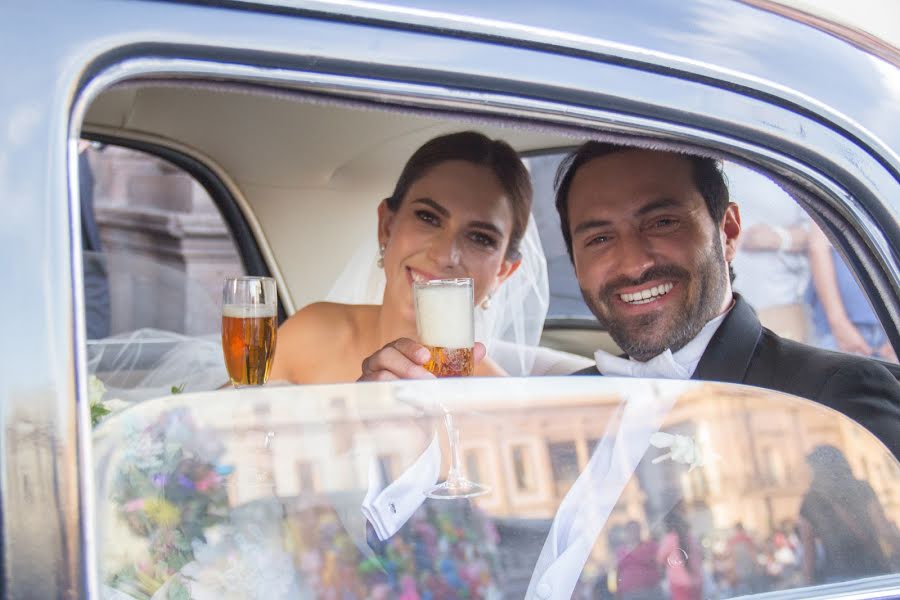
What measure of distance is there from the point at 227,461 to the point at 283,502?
3.4 inches

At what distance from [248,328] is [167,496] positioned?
129 centimetres

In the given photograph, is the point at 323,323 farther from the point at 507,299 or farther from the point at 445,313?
the point at 445,313

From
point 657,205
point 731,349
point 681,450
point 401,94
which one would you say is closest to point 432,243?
point 657,205

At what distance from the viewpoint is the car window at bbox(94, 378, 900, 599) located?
1.12 meters

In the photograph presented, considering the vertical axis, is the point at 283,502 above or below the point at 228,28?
below

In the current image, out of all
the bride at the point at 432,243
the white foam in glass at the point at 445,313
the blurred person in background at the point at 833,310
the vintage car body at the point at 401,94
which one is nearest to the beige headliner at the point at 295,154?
the bride at the point at 432,243

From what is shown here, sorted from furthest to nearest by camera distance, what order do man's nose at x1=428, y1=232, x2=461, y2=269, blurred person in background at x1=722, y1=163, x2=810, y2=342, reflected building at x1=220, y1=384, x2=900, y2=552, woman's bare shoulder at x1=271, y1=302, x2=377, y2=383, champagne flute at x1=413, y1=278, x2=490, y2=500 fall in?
blurred person in background at x1=722, y1=163, x2=810, y2=342, woman's bare shoulder at x1=271, y1=302, x2=377, y2=383, man's nose at x1=428, y1=232, x2=461, y2=269, champagne flute at x1=413, y1=278, x2=490, y2=500, reflected building at x1=220, y1=384, x2=900, y2=552

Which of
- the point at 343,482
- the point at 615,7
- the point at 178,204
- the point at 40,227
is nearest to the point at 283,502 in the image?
the point at 343,482

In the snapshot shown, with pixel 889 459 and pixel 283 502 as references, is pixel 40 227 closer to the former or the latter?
pixel 283 502

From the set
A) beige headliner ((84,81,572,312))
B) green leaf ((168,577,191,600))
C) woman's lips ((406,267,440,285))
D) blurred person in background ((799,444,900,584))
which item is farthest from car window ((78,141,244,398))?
blurred person in background ((799,444,900,584))

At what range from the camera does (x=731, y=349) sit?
83.0 inches

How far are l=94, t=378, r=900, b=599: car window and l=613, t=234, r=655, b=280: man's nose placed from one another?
986 millimetres

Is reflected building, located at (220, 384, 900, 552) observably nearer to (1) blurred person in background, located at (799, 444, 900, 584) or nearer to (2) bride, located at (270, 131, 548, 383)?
(1) blurred person in background, located at (799, 444, 900, 584)

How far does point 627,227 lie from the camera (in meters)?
2.34
